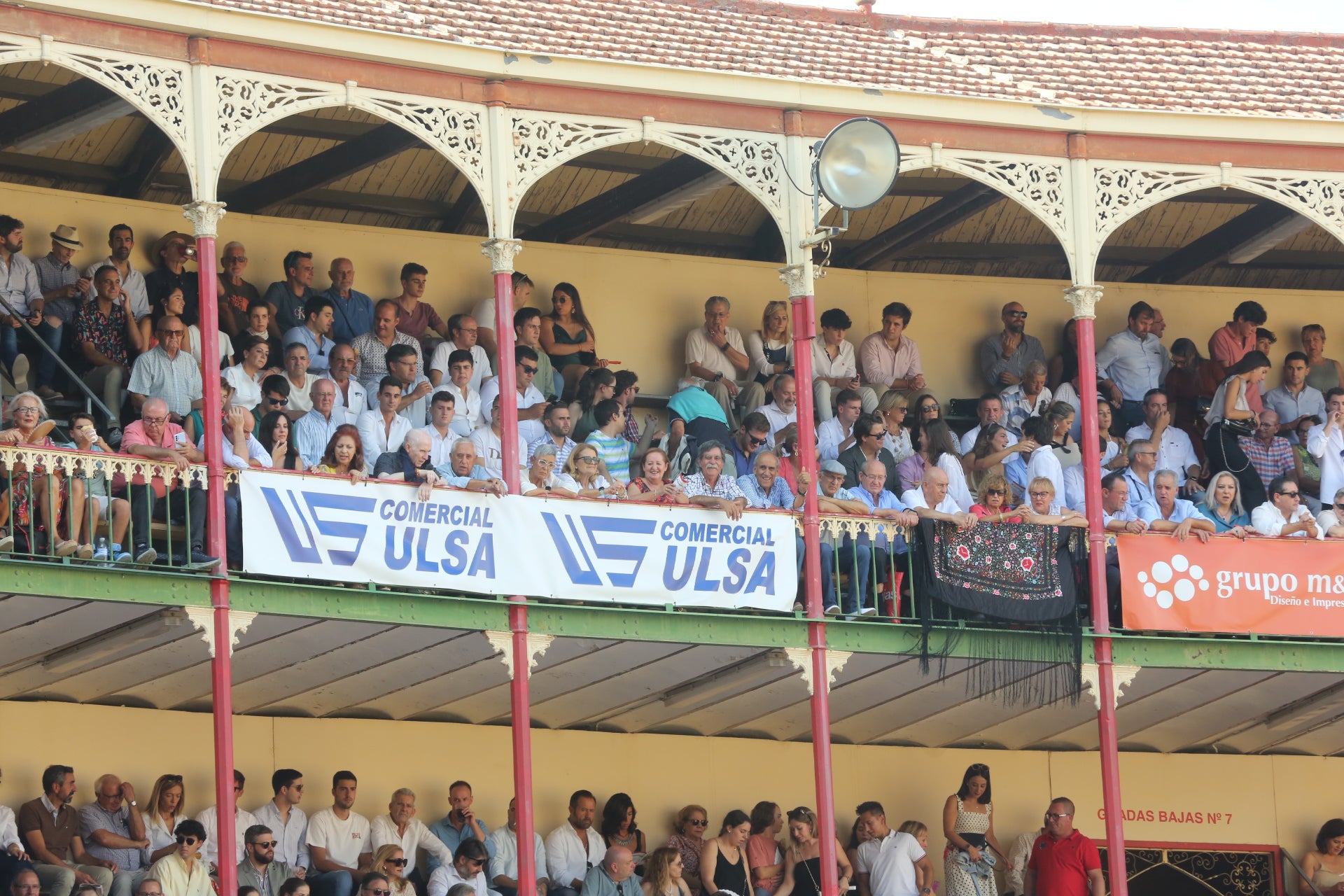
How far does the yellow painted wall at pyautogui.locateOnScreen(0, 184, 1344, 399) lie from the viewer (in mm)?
18828

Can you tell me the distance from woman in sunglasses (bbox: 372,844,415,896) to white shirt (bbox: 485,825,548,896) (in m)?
1.11

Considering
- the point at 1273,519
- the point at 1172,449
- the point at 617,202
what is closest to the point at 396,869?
the point at 617,202

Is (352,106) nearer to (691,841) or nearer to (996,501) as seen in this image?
(996,501)

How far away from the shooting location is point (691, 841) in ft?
60.6

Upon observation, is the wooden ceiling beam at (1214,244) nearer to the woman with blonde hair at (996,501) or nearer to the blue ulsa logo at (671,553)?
the woman with blonde hair at (996,501)

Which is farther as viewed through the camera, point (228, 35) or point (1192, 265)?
point (1192, 265)

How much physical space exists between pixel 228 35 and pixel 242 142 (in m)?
3.37

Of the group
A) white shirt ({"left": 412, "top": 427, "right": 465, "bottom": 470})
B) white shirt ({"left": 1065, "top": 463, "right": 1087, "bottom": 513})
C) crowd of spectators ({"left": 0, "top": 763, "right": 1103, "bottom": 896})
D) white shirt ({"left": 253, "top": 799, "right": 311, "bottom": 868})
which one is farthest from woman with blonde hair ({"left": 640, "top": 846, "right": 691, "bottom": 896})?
white shirt ({"left": 1065, "top": 463, "right": 1087, "bottom": 513})

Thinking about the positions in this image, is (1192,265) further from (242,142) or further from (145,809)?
(145,809)

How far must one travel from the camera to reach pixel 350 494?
1560 cm

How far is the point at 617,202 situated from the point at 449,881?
6.37 meters

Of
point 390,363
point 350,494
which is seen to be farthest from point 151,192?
point 350,494

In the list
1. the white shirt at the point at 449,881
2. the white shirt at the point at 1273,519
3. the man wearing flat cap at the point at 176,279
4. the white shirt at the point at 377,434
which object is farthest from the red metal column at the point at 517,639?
the white shirt at the point at 1273,519

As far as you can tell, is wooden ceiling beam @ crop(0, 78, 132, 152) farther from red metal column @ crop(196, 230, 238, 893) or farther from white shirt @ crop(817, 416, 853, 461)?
white shirt @ crop(817, 416, 853, 461)
